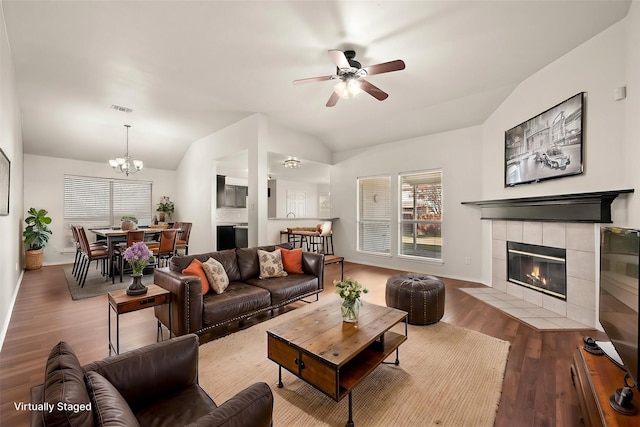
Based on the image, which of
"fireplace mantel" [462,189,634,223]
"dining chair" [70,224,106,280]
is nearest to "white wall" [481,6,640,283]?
"fireplace mantel" [462,189,634,223]

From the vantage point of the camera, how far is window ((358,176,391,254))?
21.0 ft

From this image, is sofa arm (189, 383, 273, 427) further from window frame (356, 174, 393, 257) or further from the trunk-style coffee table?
window frame (356, 174, 393, 257)

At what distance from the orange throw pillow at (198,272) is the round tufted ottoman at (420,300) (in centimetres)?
213

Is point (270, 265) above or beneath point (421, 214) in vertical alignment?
beneath

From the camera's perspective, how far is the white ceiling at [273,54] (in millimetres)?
2592

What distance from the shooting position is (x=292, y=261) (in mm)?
3887

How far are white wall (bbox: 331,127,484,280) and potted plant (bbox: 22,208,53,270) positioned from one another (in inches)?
277

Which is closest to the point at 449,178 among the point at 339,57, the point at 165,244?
the point at 339,57

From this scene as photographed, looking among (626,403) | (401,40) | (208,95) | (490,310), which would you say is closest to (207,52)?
(208,95)

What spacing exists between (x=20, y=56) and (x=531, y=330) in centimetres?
684

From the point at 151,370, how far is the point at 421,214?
5479 mm

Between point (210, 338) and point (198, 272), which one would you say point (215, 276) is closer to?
point (198, 272)

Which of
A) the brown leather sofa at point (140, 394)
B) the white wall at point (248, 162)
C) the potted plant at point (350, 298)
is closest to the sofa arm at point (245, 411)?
the brown leather sofa at point (140, 394)

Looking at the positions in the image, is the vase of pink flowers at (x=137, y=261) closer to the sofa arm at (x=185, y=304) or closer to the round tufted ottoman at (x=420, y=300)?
the sofa arm at (x=185, y=304)
